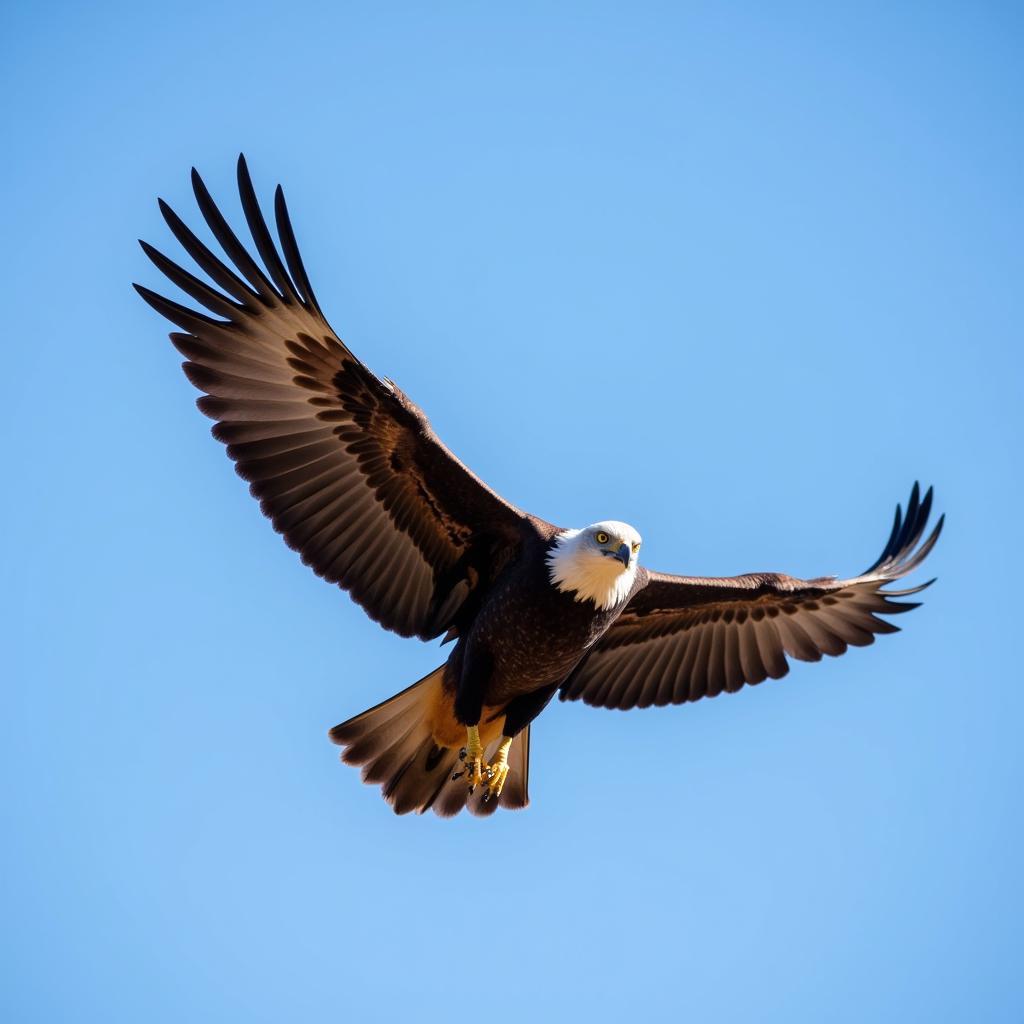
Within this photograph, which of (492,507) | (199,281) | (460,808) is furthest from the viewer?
(460,808)

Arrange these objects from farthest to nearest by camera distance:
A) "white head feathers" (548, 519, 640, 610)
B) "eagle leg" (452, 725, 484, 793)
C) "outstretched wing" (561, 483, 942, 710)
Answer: "outstretched wing" (561, 483, 942, 710), "eagle leg" (452, 725, 484, 793), "white head feathers" (548, 519, 640, 610)

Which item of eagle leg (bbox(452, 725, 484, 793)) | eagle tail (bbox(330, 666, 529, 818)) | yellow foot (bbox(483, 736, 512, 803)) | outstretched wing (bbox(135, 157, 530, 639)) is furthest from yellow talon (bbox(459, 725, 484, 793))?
outstretched wing (bbox(135, 157, 530, 639))

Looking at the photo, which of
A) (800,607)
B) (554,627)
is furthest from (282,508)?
(800,607)

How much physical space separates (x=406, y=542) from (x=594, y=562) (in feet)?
5.15

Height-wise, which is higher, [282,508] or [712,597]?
[712,597]

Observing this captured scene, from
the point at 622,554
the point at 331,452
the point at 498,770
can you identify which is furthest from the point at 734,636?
the point at 331,452

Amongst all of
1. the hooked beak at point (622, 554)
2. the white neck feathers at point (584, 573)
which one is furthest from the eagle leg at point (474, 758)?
the hooked beak at point (622, 554)

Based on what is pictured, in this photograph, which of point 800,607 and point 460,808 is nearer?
point 460,808

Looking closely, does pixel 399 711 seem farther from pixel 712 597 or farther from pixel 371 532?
pixel 712 597

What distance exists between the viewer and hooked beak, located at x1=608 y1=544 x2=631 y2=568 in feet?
32.6

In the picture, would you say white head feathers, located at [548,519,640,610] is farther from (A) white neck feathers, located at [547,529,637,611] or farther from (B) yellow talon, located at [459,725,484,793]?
(B) yellow talon, located at [459,725,484,793]

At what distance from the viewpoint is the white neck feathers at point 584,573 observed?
9.94m

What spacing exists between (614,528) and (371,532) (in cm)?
176

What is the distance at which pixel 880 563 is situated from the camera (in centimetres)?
1239
